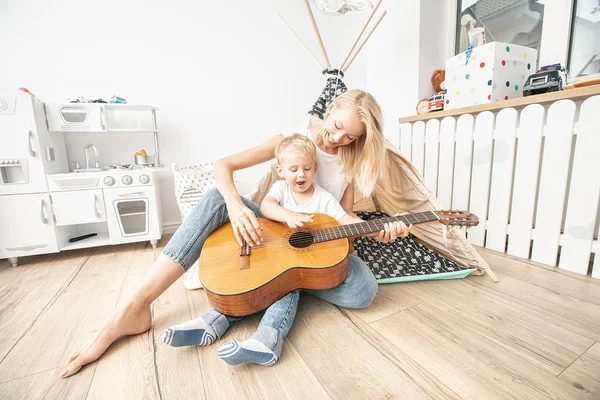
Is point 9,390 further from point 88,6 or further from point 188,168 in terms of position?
point 88,6

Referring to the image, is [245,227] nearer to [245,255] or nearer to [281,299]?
[245,255]

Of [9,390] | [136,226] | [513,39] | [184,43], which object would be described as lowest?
[9,390]

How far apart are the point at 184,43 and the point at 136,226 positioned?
142 cm

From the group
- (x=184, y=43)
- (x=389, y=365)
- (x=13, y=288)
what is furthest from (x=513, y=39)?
(x=13, y=288)

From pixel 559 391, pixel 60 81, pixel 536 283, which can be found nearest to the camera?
pixel 559 391

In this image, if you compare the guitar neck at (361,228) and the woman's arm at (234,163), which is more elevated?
the woman's arm at (234,163)

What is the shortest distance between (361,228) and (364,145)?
349mm

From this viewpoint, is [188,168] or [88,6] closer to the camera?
[88,6]

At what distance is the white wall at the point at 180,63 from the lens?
1829 millimetres

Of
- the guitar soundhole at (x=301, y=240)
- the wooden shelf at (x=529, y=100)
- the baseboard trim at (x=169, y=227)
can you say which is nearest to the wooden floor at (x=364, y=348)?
the guitar soundhole at (x=301, y=240)

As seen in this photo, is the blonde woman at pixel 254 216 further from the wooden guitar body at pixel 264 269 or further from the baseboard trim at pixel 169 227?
the baseboard trim at pixel 169 227

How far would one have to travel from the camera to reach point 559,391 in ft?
2.13

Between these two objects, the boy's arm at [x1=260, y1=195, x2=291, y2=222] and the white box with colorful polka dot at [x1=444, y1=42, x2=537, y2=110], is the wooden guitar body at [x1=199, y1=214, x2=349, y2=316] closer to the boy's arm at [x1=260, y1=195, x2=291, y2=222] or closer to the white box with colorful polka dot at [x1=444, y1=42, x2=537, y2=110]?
the boy's arm at [x1=260, y1=195, x2=291, y2=222]

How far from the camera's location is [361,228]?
0.93 m
